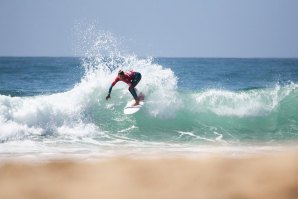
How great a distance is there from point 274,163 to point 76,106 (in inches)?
437

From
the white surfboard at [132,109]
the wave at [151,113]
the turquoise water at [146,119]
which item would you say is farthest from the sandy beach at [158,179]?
the white surfboard at [132,109]

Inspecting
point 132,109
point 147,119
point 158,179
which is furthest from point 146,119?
point 158,179

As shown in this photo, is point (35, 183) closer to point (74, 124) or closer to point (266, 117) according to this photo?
point (74, 124)

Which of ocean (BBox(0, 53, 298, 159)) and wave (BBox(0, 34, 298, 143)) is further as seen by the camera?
wave (BBox(0, 34, 298, 143))

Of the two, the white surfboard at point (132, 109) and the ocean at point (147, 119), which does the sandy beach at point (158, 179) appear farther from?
the white surfboard at point (132, 109)

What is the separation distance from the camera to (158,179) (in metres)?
2.05

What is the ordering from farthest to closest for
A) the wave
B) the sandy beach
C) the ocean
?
1. the wave
2. the ocean
3. the sandy beach

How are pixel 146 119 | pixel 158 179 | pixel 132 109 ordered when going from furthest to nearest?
pixel 146 119 < pixel 132 109 < pixel 158 179

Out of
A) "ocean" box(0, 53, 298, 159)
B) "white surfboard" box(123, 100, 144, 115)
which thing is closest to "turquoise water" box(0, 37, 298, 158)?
"ocean" box(0, 53, 298, 159)

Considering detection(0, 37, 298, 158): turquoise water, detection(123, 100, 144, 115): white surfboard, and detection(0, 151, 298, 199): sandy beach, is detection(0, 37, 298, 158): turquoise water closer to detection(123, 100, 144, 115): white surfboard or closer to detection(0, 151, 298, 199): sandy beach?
detection(123, 100, 144, 115): white surfboard

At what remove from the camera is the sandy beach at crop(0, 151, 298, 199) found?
1899 mm

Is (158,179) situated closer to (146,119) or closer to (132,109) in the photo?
(132,109)

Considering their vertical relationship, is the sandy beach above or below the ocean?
above

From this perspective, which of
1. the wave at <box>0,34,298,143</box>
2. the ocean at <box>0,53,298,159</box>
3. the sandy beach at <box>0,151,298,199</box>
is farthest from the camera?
the wave at <box>0,34,298,143</box>
